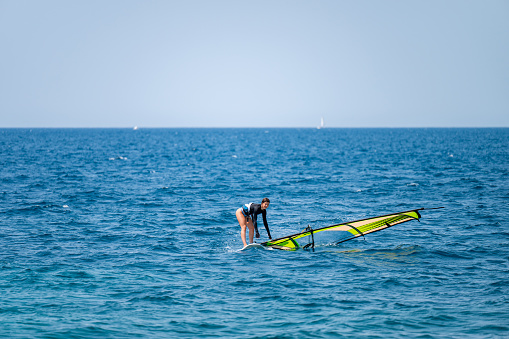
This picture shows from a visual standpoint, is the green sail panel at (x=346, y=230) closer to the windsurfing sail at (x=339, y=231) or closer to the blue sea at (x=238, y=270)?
the windsurfing sail at (x=339, y=231)

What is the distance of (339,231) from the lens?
784 inches

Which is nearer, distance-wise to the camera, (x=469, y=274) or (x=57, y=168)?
(x=469, y=274)

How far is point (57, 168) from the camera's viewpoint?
55.1m

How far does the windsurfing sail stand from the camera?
63.6ft

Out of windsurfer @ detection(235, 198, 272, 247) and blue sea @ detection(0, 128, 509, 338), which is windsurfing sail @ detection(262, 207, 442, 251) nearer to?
blue sea @ detection(0, 128, 509, 338)

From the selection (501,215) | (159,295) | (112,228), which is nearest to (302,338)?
(159,295)

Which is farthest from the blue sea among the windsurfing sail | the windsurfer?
the windsurfer

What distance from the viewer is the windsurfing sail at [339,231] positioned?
1939 cm

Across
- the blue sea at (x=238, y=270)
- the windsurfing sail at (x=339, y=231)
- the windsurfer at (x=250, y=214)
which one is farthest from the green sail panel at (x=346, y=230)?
the windsurfer at (x=250, y=214)

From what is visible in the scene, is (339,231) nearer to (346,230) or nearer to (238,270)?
(346,230)

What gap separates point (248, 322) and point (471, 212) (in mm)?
19837

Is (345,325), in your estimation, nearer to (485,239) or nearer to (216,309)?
(216,309)

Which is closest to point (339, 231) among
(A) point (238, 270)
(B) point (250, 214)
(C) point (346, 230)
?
(C) point (346, 230)

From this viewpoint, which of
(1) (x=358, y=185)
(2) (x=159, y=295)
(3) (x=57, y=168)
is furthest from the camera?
(3) (x=57, y=168)
